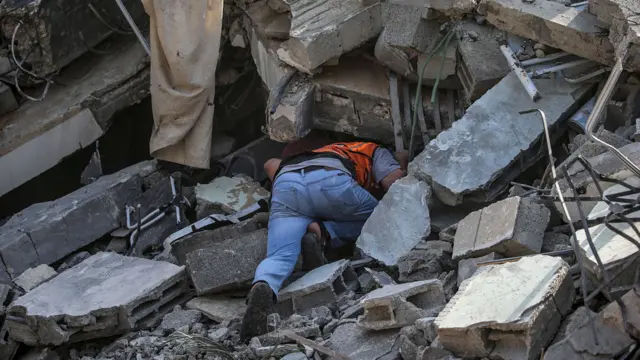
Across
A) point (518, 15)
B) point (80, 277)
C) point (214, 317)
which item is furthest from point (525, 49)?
point (80, 277)

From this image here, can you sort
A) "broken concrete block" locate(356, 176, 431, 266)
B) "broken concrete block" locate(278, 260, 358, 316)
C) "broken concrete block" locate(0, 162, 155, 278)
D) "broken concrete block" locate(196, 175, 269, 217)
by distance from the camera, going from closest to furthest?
"broken concrete block" locate(278, 260, 358, 316)
"broken concrete block" locate(356, 176, 431, 266)
"broken concrete block" locate(0, 162, 155, 278)
"broken concrete block" locate(196, 175, 269, 217)

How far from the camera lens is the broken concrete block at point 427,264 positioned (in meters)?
5.64

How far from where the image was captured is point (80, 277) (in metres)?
6.62

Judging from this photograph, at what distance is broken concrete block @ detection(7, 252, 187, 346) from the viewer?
20.2 ft

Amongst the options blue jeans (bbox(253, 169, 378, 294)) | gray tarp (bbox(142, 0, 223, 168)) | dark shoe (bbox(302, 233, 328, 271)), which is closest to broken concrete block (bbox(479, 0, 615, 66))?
blue jeans (bbox(253, 169, 378, 294))

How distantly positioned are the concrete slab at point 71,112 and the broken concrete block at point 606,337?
5.29 m

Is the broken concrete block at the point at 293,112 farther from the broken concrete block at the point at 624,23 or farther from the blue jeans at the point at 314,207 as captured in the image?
the broken concrete block at the point at 624,23

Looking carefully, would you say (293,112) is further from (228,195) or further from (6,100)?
(6,100)

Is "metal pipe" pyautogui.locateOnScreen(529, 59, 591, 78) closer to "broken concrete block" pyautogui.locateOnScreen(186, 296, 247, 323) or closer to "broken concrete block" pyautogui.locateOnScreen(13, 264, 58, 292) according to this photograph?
"broken concrete block" pyautogui.locateOnScreen(186, 296, 247, 323)

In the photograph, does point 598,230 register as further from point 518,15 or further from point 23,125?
point 23,125

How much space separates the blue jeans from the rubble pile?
0.20 m

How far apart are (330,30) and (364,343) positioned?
2860mm

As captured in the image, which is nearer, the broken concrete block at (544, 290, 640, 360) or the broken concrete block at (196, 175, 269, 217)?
the broken concrete block at (544, 290, 640, 360)

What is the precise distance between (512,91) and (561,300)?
227 centimetres
